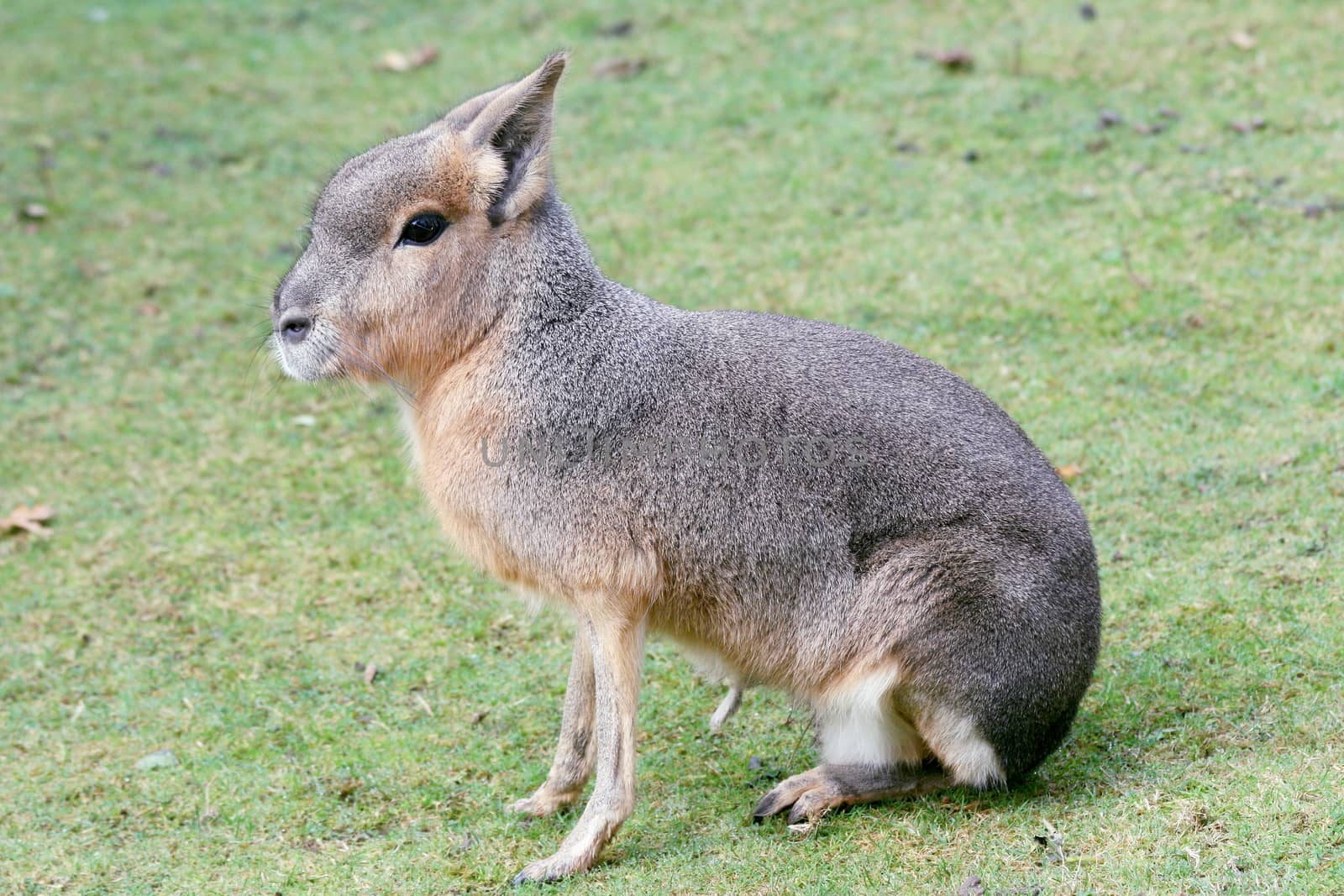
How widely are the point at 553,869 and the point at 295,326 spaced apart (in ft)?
5.02

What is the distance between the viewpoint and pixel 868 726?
389cm

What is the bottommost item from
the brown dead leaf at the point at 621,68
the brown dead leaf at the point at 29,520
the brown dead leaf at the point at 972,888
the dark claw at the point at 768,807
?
the dark claw at the point at 768,807

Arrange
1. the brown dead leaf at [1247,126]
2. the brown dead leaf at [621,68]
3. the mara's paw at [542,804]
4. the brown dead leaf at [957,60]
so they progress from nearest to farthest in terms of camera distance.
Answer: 1. the mara's paw at [542,804]
2. the brown dead leaf at [1247,126]
3. the brown dead leaf at [957,60]
4. the brown dead leaf at [621,68]

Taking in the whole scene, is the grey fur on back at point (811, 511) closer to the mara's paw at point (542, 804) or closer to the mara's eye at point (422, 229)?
the mara's eye at point (422, 229)

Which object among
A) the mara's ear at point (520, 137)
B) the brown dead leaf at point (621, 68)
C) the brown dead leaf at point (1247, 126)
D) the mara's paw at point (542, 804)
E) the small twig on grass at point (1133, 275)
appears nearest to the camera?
the mara's ear at point (520, 137)

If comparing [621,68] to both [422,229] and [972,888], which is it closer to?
[422,229]

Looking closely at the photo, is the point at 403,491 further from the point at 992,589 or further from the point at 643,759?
the point at 992,589

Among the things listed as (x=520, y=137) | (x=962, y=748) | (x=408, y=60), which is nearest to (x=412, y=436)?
(x=520, y=137)

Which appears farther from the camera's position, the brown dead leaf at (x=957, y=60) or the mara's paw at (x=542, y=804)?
the brown dead leaf at (x=957, y=60)

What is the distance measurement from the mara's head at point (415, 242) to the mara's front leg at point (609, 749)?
0.88m

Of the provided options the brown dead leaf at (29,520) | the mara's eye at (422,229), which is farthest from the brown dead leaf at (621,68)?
the mara's eye at (422,229)

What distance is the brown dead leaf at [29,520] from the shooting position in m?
5.65

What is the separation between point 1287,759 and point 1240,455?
6.26 ft

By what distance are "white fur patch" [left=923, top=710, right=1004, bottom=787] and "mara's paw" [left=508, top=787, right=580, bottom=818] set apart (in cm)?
105
